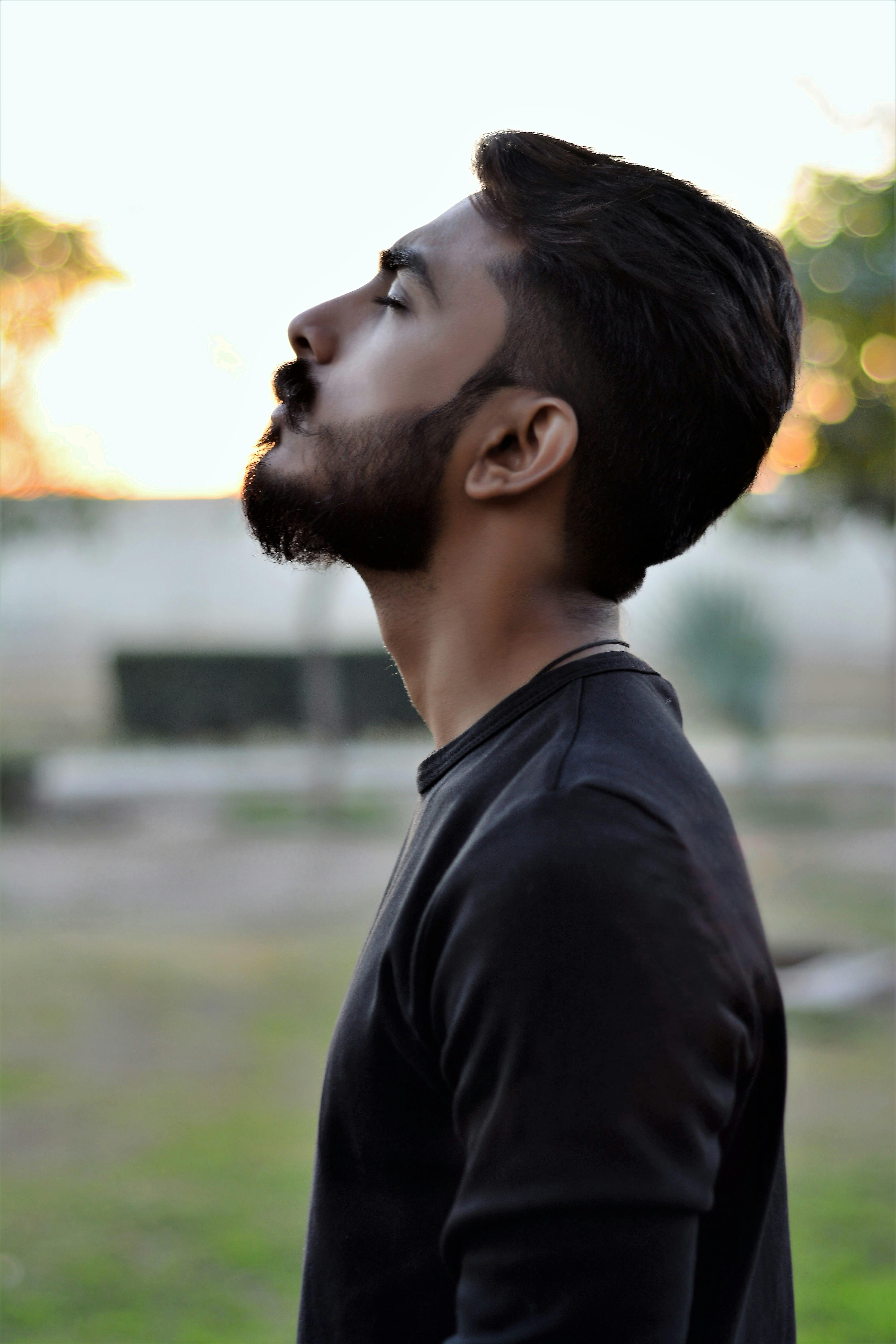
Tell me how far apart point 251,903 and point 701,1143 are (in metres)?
7.25

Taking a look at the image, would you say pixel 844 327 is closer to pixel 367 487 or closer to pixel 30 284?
pixel 30 284

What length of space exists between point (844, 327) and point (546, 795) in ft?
14.8

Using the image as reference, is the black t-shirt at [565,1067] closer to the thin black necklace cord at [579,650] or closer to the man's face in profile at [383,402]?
the thin black necklace cord at [579,650]

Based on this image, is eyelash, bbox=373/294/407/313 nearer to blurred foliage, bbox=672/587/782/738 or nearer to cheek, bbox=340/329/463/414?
cheek, bbox=340/329/463/414

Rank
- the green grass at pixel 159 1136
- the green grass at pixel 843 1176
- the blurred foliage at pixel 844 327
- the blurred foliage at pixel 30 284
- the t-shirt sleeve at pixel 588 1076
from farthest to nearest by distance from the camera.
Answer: the blurred foliage at pixel 30 284 → the blurred foliage at pixel 844 327 → the green grass at pixel 159 1136 → the green grass at pixel 843 1176 → the t-shirt sleeve at pixel 588 1076

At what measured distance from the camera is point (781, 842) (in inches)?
363

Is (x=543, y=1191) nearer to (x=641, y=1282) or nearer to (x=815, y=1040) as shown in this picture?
(x=641, y=1282)

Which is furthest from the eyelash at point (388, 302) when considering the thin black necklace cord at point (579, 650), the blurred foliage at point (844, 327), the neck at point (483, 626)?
the blurred foliage at point (844, 327)

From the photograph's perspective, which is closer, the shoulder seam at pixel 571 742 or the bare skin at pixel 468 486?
the shoulder seam at pixel 571 742

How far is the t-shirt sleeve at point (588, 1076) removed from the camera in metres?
0.85

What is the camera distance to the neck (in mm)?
1173

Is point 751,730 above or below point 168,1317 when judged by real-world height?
above

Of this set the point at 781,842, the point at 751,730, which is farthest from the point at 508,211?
the point at 781,842

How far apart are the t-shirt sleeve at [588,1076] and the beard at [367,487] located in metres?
0.41
